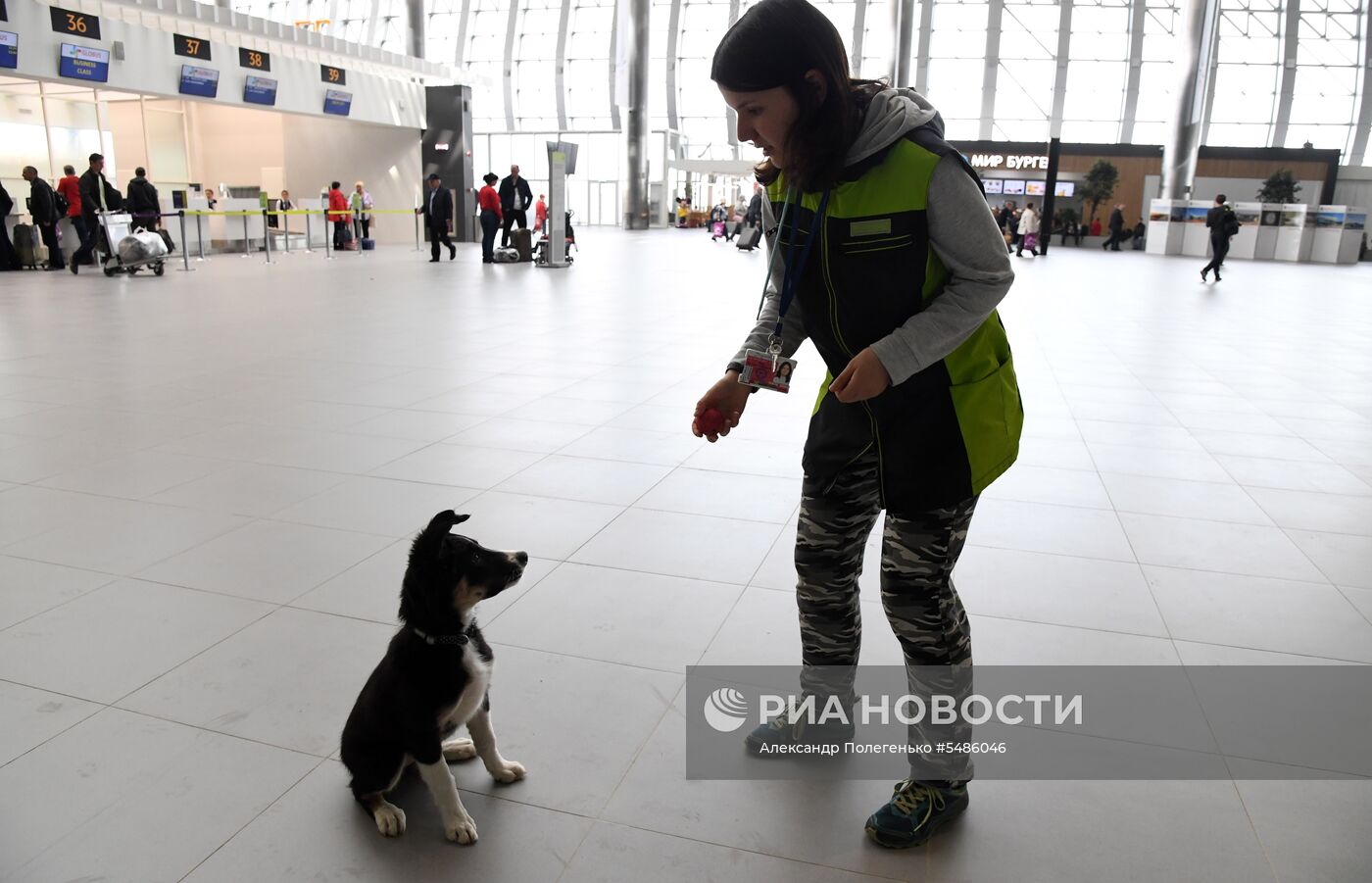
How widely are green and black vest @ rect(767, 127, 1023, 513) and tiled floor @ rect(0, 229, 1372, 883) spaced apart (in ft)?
2.81

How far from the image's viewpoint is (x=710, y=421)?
2170mm

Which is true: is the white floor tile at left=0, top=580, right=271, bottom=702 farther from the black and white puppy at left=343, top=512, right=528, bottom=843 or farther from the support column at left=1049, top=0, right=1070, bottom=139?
the support column at left=1049, top=0, right=1070, bottom=139

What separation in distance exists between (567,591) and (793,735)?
1.15 metres

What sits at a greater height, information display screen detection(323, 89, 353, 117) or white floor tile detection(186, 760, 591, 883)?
information display screen detection(323, 89, 353, 117)

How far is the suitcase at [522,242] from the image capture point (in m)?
20.2

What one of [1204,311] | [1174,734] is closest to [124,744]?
[1174,734]

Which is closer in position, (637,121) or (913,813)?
(913,813)

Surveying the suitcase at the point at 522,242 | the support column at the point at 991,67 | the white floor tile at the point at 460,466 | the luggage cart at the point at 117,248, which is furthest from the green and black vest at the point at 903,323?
the support column at the point at 991,67

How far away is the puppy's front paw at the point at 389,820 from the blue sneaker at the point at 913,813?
1.03 m

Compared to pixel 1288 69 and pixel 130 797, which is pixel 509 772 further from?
pixel 1288 69

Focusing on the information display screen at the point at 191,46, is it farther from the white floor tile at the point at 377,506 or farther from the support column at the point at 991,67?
the support column at the point at 991,67

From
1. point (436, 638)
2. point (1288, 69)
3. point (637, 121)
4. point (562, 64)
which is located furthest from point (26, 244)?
point (1288, 69)

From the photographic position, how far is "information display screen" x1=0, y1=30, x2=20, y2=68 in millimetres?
16000

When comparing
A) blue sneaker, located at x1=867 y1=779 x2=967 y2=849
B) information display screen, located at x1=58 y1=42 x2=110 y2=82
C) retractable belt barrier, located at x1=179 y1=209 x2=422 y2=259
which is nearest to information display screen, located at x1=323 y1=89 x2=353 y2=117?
retractable belt barrier, located at x1=179 y1=209 x2=422 y2=259
